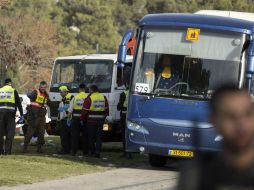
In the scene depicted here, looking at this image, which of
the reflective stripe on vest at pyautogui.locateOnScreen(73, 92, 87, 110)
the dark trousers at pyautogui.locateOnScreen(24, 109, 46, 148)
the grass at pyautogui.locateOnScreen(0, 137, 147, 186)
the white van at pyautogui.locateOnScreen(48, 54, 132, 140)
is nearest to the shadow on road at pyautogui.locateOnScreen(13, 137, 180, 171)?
the grass at pyautogui.locateOnScreen(0, 137, 147, 186)

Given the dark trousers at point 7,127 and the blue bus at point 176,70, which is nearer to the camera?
the blue bus at point 176,70

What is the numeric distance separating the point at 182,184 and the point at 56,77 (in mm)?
19491

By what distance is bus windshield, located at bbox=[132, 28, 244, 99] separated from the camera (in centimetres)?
1619

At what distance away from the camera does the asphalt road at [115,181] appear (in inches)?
536

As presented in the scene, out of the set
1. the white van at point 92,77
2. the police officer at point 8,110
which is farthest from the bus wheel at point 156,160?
the police officer at point 8,110

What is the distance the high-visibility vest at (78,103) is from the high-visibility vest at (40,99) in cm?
74

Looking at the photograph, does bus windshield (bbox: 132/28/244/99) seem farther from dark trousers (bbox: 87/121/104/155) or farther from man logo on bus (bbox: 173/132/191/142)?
dark trousers (bbox: 87/121/104/155)

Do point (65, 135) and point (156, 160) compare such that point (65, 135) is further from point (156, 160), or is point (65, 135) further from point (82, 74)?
point (82, 74)

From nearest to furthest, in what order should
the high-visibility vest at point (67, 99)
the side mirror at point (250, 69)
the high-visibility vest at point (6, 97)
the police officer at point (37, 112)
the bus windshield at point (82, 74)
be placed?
the side mirror at point (250, 69) < the high-visibility vest at point (6, 97) < the police officer at point (37, 112) < the high-visibility vest at point (67, 99) < the bus windshield at point (82, 74)

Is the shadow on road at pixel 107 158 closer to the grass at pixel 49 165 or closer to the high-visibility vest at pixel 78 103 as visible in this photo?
the grass at pixel 49 165

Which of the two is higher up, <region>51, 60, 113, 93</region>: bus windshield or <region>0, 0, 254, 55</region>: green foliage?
<region>0, 0, 254, 55</region>: green foliage

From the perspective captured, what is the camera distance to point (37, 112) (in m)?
19.4

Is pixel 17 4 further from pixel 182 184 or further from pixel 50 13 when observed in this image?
pixel 182 184

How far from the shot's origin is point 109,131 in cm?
2108
